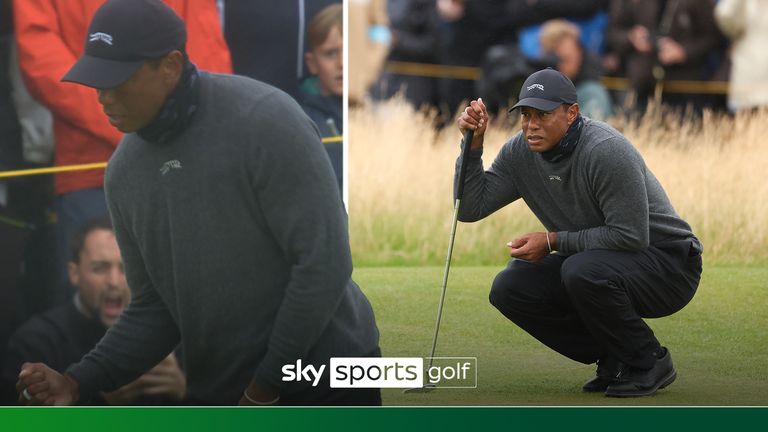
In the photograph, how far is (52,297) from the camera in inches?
226

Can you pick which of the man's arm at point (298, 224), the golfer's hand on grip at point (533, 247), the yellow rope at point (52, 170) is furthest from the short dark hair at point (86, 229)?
the golfer's hand on grip at point (533, 247)

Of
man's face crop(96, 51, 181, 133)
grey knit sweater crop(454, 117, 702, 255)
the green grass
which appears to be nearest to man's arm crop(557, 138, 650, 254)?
grey knit sweater crop(454, 117, 702, 255)

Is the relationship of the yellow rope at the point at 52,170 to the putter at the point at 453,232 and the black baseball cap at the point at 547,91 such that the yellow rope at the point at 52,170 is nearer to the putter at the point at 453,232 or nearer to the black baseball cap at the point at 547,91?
the putter at the point at 453,232

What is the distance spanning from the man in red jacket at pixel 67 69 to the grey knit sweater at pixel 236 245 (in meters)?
0.07

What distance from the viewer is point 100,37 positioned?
5.61 metres

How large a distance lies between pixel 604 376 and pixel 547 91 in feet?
3.23

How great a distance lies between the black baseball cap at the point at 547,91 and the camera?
5.64m

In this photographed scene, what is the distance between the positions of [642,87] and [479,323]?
0.98 metres

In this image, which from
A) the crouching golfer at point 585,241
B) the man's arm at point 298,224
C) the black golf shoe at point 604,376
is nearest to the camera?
the man's arm at point 298,224

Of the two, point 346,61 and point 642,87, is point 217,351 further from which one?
point 642,87

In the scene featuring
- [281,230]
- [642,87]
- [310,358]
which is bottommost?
[310,358]

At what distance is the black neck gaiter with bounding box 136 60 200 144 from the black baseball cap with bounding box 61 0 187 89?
0.44ft

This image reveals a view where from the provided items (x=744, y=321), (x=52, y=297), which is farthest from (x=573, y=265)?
(x=52, y=297)

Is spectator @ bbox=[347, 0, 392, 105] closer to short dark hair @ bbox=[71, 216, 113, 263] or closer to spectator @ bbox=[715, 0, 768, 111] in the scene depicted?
short dark hair @ bbox=[71, 216, 113, 263]
